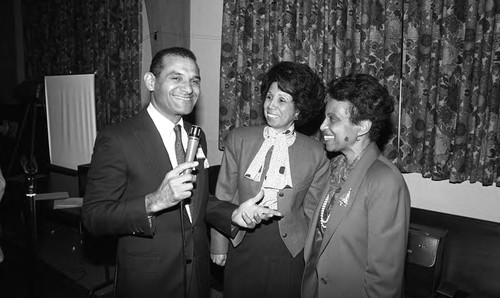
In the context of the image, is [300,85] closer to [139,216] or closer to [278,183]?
[278,183]

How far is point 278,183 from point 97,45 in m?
4.48

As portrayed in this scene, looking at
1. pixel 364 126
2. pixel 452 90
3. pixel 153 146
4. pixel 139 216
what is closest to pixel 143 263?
pixel 139 216

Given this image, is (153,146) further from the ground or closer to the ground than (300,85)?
closer to the ground

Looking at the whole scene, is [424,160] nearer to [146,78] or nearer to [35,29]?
[146,78]

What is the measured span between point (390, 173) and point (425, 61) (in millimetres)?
1506

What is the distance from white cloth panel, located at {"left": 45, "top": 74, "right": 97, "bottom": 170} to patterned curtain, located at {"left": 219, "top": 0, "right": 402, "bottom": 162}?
2194 mm

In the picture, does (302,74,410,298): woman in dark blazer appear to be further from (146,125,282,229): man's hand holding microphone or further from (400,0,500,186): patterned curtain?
(400,0,500,186): patterned curtain

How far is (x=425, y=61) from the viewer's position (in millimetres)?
2760

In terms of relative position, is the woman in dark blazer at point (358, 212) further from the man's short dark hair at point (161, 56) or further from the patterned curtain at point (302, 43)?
the patterned curtain at point (302, 43)

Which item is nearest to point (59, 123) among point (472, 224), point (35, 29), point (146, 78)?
point (35, 29)

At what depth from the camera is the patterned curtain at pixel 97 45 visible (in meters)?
4.95

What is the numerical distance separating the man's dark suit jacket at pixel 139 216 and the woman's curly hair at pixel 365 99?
33.6 inches

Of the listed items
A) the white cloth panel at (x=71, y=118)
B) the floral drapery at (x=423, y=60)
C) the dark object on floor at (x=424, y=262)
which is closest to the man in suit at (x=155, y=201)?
the dark object on floor at (x=424, y=262)

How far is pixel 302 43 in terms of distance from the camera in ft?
11.0
